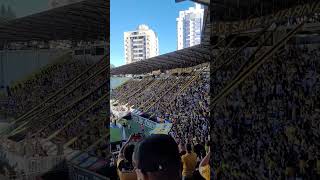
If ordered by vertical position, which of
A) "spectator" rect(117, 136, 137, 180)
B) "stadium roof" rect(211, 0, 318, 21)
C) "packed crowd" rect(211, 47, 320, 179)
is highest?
"stadium roof" rect(211, 0, 318, 21)

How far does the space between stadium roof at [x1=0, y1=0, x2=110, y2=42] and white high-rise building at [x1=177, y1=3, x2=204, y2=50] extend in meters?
A: 0.93

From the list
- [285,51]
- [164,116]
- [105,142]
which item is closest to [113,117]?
[105,142]

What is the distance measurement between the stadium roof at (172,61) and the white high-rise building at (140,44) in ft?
0.17

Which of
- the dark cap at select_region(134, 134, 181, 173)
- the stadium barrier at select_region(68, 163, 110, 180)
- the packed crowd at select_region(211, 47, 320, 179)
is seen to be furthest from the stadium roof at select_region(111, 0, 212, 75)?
the stadium barrier at select_region(68, 163, 110, 180)

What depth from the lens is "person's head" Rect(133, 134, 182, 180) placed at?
3.80 metres

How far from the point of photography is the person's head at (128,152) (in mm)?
4066

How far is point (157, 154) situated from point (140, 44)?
931 millimetres

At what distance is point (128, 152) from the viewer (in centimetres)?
409

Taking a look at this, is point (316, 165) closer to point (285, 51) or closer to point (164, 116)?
point (285, 51)

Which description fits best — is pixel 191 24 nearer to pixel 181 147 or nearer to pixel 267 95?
pixel 267 95

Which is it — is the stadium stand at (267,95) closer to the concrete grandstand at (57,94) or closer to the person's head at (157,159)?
the person's head at (157,159)

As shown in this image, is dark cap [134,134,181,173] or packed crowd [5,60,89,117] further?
packed crowd [5,60,89,117]

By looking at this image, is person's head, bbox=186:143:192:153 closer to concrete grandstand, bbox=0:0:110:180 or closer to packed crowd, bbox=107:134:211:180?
packed crowd, bbox=107:134:211:180

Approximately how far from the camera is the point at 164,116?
385cm
